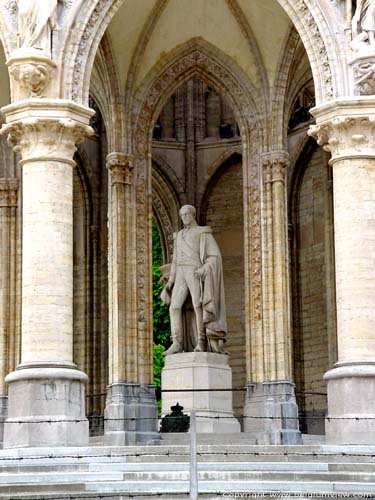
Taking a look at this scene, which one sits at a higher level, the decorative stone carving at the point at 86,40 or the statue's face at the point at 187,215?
the decorative stone carving at the point at 86,40

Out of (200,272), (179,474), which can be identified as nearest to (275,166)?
(200,272)

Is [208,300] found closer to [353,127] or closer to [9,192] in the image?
[353,127]

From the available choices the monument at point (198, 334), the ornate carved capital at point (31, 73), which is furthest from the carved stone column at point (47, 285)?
the monument at point (198, 334)

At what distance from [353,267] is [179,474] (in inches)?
205

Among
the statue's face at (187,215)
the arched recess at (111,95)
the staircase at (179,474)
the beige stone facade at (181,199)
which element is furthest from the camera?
the arched recess at (111,95)

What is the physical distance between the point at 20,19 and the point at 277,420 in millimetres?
8753

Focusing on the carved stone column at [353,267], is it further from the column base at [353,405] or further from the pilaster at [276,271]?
the pilaster at [276,271]

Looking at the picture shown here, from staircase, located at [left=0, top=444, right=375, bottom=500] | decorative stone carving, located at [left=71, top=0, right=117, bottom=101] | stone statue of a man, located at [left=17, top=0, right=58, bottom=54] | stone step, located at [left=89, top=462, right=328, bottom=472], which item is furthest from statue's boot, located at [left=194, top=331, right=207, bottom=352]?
stone step, located at [left=89, top=462, right=328, bottom=472]

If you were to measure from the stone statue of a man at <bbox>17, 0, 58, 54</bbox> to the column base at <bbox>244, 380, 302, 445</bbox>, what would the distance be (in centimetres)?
794

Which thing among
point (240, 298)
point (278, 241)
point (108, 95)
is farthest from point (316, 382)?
point (108, 95)

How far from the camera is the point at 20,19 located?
22797mm

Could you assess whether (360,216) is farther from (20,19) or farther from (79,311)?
(79,311)

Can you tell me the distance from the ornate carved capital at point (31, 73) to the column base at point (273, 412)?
7441mm

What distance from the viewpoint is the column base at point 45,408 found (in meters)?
21.3
